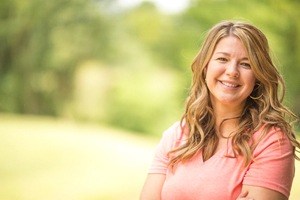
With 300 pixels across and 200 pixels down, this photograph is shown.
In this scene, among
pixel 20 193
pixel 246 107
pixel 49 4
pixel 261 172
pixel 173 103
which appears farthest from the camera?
pixel 173 103

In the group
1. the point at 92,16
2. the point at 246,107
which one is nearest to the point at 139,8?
the point at 92,16

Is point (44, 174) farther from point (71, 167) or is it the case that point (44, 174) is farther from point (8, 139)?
point (8, 139)

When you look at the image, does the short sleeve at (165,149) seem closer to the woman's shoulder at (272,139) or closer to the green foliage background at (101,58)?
the woman's shoulder at (272,139)

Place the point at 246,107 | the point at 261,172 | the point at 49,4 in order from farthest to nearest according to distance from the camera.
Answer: the point at 49,4, the point at 246,107, the point at 261,172

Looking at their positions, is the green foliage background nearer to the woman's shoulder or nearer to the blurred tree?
the blurred tree

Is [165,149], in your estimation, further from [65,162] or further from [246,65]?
[65,162]

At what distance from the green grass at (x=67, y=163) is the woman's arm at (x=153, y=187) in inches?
109

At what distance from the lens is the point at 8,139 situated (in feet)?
16.1

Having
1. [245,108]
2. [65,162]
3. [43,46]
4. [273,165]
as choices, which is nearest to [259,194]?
[273,165]

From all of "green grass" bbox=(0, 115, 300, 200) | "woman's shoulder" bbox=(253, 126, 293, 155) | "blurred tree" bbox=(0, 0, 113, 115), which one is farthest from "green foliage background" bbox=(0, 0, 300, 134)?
"woman's shoulder" bbox=(253, 126, 293, 155)

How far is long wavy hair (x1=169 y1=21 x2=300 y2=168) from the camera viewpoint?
1.21 meters

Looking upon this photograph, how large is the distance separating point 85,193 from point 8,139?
1.04 meters

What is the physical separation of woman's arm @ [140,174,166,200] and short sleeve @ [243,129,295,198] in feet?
0.80

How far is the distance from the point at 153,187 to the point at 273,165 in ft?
1.07
